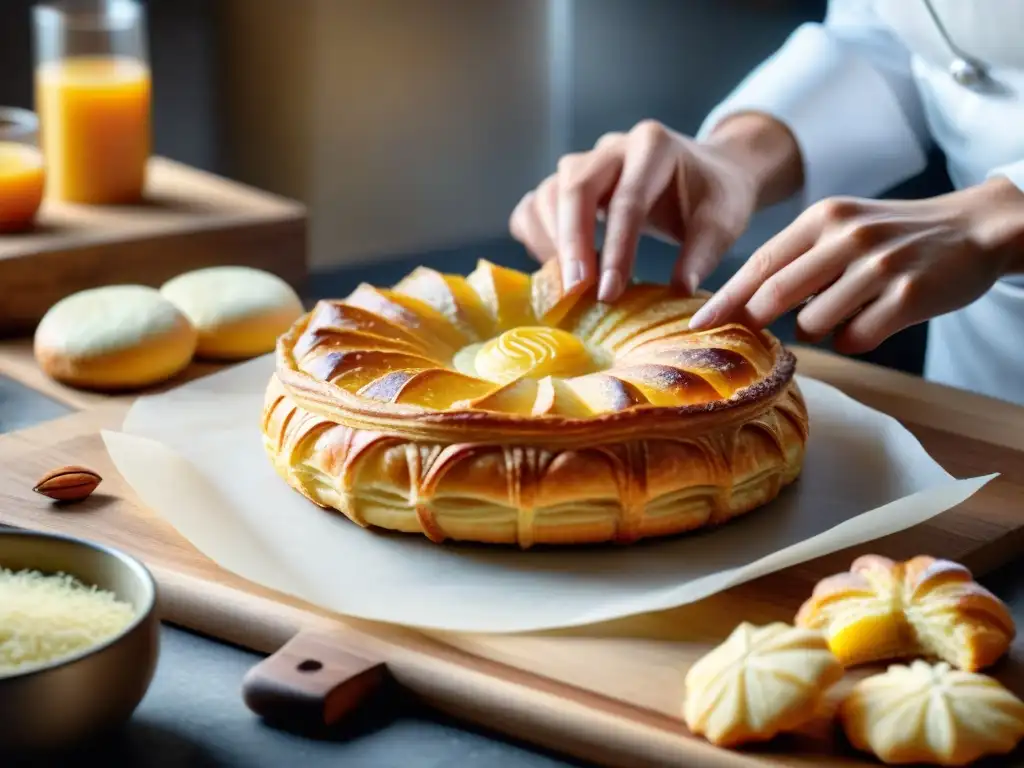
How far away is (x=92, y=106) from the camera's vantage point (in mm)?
2555

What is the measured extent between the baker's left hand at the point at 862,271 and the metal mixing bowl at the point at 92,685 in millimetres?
819

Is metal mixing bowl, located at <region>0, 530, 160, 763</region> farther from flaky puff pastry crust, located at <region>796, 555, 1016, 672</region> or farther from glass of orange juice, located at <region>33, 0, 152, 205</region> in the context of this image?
glass of orange juice, located at <region>33, 0, 152, 205</region>

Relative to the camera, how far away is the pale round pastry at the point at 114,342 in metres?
1.92

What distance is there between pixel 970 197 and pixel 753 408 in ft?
1.68

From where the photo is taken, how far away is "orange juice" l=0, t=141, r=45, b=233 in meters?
2.28

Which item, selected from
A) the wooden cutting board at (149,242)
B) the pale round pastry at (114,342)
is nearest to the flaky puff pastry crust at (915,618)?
the pale round pastry at (114,342)

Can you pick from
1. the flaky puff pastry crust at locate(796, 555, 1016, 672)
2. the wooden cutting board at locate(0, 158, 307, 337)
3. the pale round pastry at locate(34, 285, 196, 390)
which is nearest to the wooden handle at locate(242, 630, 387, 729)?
the flaky puff pastry crust at locate(796, 555, 1016, 672)

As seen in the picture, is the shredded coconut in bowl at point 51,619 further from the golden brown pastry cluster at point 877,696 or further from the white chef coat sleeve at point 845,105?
the white chef coat sleeve at point 845,105

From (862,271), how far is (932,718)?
2.34 ft

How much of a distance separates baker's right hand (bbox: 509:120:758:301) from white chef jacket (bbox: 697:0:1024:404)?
27 cm

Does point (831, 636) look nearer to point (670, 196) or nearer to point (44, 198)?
point (670, 196)

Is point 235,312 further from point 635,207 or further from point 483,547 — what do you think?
point 483,547

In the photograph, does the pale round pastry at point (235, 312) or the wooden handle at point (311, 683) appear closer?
the wooden handle at point (311, 683)

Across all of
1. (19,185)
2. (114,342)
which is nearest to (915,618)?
(114,342)
